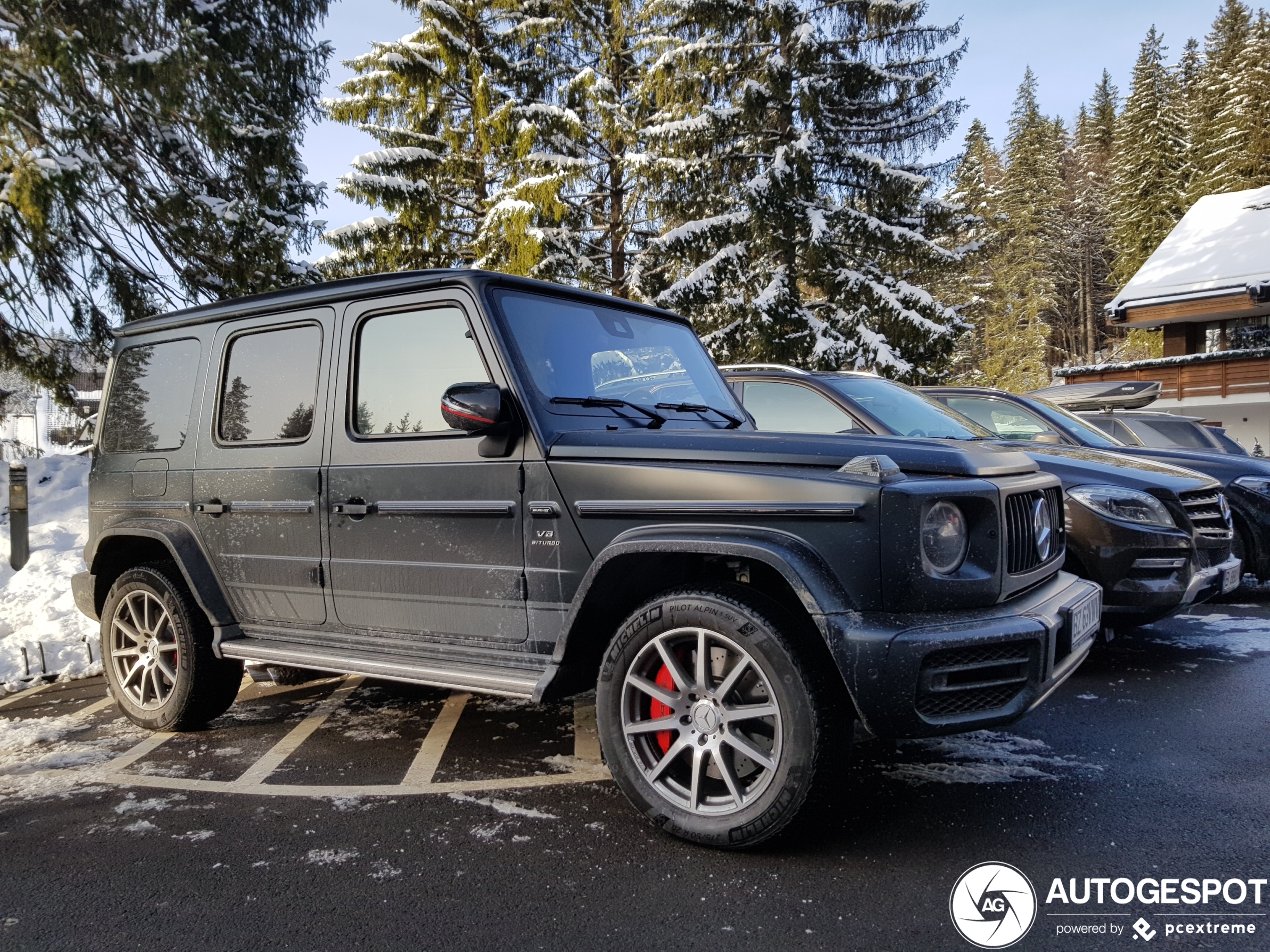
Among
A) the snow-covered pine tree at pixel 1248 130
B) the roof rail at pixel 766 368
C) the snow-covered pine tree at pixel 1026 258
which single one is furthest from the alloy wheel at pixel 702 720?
the snow-covered pine tree at pixel 1248 130

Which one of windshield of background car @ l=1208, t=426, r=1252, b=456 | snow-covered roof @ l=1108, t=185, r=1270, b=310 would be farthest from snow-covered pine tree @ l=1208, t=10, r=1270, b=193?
windshield of background car @ l=1208, t=426, r=1252, b=456

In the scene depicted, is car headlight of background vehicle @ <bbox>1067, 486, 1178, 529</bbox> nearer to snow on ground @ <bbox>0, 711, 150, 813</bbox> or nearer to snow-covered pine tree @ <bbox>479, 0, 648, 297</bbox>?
snow on ground @ <bbox>0, 711, 150, 813</bbox>

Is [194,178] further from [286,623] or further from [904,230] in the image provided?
[904,230]

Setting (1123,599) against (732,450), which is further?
(1123,599)

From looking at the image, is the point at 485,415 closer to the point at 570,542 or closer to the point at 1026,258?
the point at 570,542

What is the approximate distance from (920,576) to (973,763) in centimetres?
151

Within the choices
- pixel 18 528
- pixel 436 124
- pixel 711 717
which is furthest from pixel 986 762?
pixel 436 124

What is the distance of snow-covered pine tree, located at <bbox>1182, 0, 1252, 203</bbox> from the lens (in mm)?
45500

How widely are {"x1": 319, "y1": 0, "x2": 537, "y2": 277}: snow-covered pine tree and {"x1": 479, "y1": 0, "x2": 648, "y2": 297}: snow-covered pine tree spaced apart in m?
0.82

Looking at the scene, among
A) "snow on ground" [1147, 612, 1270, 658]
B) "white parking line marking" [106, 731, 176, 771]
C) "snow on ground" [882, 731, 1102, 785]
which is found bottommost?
"snow on ground" [1147, 612, 1270, 658]

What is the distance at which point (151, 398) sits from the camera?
5.01 metres

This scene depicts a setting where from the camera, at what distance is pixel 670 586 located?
340cm

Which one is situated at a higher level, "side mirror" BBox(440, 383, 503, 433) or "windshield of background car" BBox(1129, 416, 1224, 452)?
"side mirror" BBox(440, 383, 503, 433)

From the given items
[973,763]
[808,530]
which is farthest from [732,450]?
[973,763]
